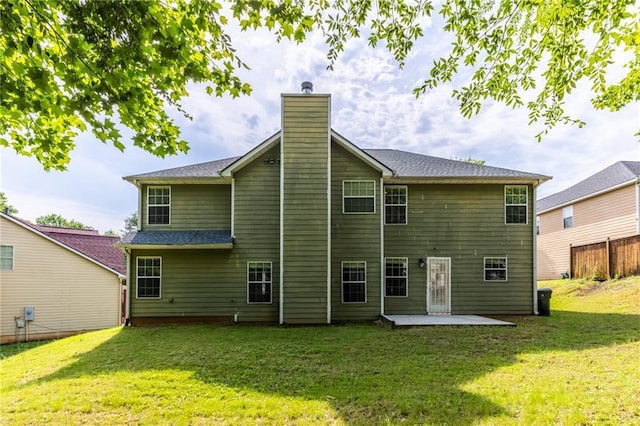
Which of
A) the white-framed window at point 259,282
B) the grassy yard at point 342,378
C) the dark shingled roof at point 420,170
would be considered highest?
the dark shingled roof at point 420,170

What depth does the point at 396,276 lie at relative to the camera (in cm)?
1198

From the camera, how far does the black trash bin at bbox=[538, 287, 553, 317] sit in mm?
11391

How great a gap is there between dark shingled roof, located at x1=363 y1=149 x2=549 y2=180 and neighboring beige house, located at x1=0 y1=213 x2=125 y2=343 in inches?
609

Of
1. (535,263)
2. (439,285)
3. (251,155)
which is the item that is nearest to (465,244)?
(439,285)

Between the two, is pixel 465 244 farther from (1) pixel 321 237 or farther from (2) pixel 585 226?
(2) pixel 585 226

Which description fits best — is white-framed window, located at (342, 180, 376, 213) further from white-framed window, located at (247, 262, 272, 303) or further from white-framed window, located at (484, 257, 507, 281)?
white-framed window, located at (484, 257, 507, 281)

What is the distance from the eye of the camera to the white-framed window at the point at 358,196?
11.6m

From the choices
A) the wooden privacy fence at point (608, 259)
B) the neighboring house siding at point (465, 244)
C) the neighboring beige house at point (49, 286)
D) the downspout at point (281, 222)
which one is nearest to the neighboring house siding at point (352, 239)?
the neighboring house siding at point (465, 244)

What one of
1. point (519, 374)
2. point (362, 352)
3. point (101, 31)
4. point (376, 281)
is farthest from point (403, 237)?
point (101, 31)

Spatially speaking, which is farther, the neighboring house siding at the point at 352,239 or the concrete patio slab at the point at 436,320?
the neighboring house siding at the point at 352,239

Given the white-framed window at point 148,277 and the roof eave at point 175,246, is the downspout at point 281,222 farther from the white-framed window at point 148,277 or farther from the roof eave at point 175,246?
the white-framed window at point 148,277

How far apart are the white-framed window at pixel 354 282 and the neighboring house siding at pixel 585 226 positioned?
13.4 meters

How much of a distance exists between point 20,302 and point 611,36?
2193cm

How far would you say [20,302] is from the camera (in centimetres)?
1606
